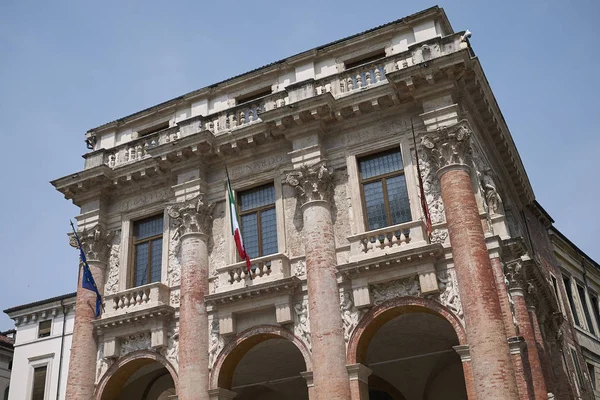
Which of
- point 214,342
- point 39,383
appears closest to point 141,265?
point 214,342

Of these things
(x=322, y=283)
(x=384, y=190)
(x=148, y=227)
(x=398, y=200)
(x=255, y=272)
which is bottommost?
(x=322, y=283)

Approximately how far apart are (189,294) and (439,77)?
382 inches

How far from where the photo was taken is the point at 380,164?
19391 mm

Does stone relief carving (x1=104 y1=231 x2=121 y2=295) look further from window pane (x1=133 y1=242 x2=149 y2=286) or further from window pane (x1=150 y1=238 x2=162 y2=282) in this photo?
window pane (x1=150 y1=238 x2=162 y2=282)

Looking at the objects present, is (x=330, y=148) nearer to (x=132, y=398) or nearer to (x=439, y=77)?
(x=439, y=77)

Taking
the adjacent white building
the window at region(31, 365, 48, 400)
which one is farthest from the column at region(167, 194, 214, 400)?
the window at region(31, 365, 48, 400)

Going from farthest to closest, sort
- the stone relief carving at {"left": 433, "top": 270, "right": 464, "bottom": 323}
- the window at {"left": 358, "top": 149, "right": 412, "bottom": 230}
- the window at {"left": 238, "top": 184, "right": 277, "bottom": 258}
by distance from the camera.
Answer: the window at {"left": 238, "top": 184, "right": 277, "bottom": 258}
the window at {"left": 358, "top": 149, "right": 412, "bottom": 230}
the stone relief carving at {"left": 433, "top": 270, "right": 464, "bottom": 323}

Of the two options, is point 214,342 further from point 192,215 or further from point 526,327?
point 526,327

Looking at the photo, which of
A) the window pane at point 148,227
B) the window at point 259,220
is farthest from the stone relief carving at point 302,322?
the window pane at point 148,227

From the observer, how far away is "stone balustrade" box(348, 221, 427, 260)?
17.6 metres

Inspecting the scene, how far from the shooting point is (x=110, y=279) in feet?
71.8

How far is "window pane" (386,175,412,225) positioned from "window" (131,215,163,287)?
8.00 metres

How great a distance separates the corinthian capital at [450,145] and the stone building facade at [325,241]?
56 millimetres

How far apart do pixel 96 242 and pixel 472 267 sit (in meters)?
12.7
